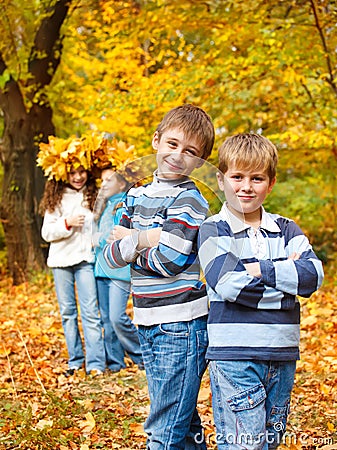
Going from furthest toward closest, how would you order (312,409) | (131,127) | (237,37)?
(131,127)
(237,37)
(312,409)

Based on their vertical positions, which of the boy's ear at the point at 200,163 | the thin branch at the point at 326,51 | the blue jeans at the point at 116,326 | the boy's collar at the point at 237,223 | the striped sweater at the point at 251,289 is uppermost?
the thin branch at the point at 326,51

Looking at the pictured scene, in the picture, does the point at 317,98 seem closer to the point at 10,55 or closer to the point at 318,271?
the point at 10,55

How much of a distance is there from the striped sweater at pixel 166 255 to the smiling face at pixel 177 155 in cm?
5

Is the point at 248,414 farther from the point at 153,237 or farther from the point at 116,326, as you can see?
the point at 116,326

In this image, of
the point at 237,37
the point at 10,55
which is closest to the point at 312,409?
the point at 237,37

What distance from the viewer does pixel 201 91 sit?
9.54 metres

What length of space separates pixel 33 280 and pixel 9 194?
1.53m

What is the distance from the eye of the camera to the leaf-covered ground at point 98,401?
13.0ft

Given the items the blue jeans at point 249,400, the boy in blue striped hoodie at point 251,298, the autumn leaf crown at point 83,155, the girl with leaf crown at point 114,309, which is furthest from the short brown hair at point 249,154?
the autumn leaf crown at point 83,155

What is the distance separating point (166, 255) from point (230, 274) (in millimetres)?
309

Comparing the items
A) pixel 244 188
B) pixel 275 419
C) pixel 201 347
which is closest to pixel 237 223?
pixel 244 188

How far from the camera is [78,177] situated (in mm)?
5641

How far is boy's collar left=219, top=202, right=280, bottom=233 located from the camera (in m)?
2.71

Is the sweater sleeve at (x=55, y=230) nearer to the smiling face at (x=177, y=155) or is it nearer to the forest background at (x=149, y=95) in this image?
the forest background at (x=149, y=95)
